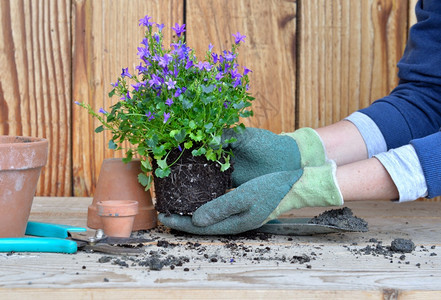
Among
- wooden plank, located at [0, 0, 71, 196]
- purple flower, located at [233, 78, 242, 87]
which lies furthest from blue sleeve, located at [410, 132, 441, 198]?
wooden plank, located at [0, 0, 71, 196]

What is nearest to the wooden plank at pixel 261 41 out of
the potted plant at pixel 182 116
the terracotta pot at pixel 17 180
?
the potted plant at pixel 182 116

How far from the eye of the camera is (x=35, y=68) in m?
1.70

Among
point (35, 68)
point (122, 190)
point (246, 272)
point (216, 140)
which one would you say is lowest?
point (246, 272)

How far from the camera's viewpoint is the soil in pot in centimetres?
117

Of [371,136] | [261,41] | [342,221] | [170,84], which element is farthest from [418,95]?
[170,84]

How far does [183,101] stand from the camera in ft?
3.58

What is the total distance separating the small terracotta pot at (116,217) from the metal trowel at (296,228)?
0.98 ft

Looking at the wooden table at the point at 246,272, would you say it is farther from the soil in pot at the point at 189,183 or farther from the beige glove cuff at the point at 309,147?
the beige glove cuff at the point at 309,147

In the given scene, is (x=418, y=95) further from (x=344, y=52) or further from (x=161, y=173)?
(x=161, y=173)

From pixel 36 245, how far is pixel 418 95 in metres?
1.13

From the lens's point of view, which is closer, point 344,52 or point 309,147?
point 309,147

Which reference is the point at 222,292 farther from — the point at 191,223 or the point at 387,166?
the point at 387,166

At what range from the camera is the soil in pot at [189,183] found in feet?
3.85

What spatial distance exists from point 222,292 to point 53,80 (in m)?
1.12
